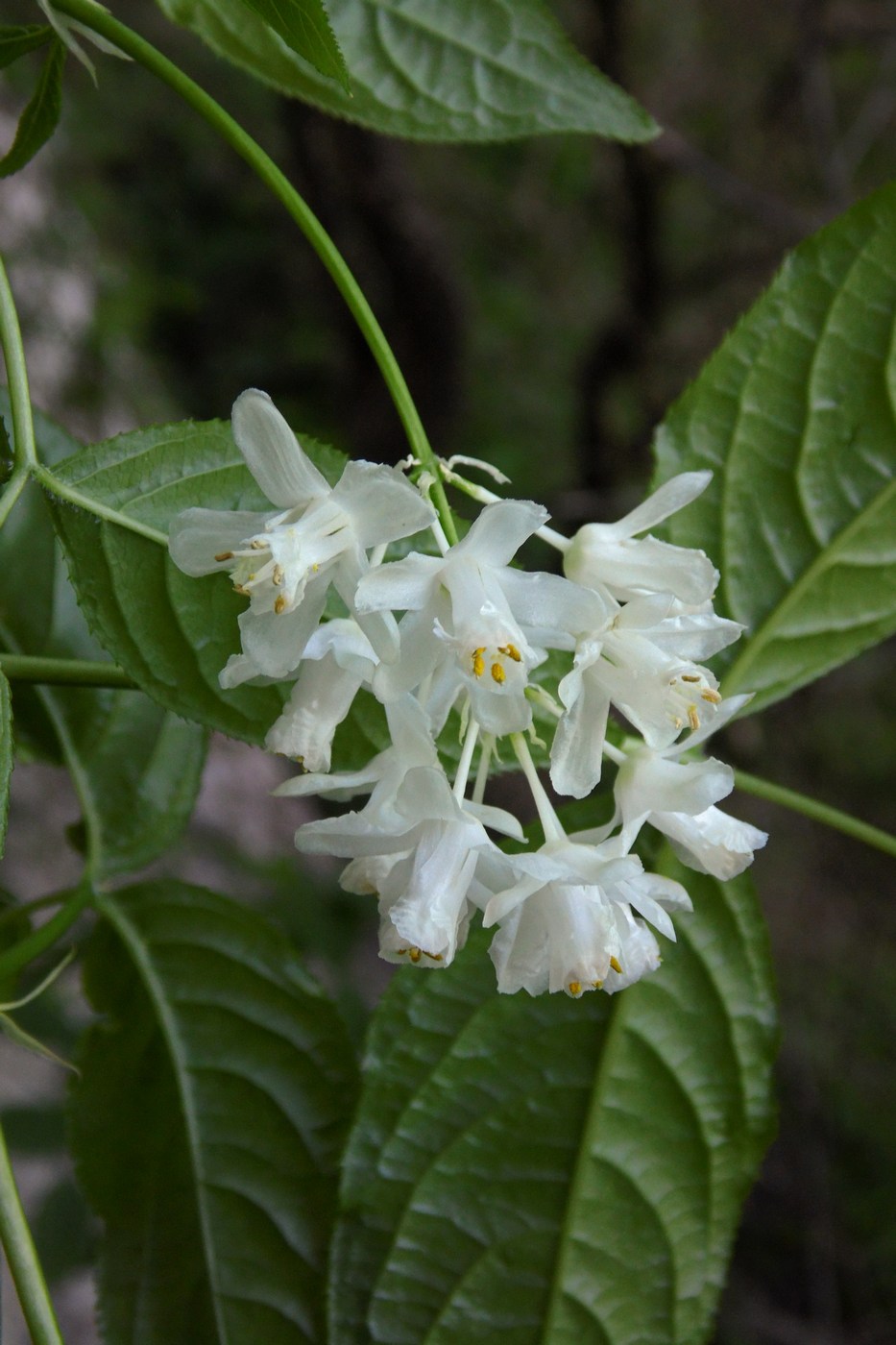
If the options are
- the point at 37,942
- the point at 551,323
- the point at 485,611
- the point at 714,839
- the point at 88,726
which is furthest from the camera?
the point at 551,323

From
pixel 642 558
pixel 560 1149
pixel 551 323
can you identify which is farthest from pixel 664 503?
pixel 551 323

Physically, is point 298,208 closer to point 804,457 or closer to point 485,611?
point 485,611

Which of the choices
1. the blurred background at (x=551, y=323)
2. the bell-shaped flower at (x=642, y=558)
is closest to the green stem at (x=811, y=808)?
the bell-shaped flower at (x=642, y=558)

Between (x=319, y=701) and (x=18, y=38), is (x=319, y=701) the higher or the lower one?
the lower one

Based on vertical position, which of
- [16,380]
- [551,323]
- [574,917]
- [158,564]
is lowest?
[574,917]

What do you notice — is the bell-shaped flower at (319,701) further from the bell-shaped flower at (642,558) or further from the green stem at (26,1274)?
the green stem at (26,1274)

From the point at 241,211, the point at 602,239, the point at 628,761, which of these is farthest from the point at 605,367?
the point at 628,761
